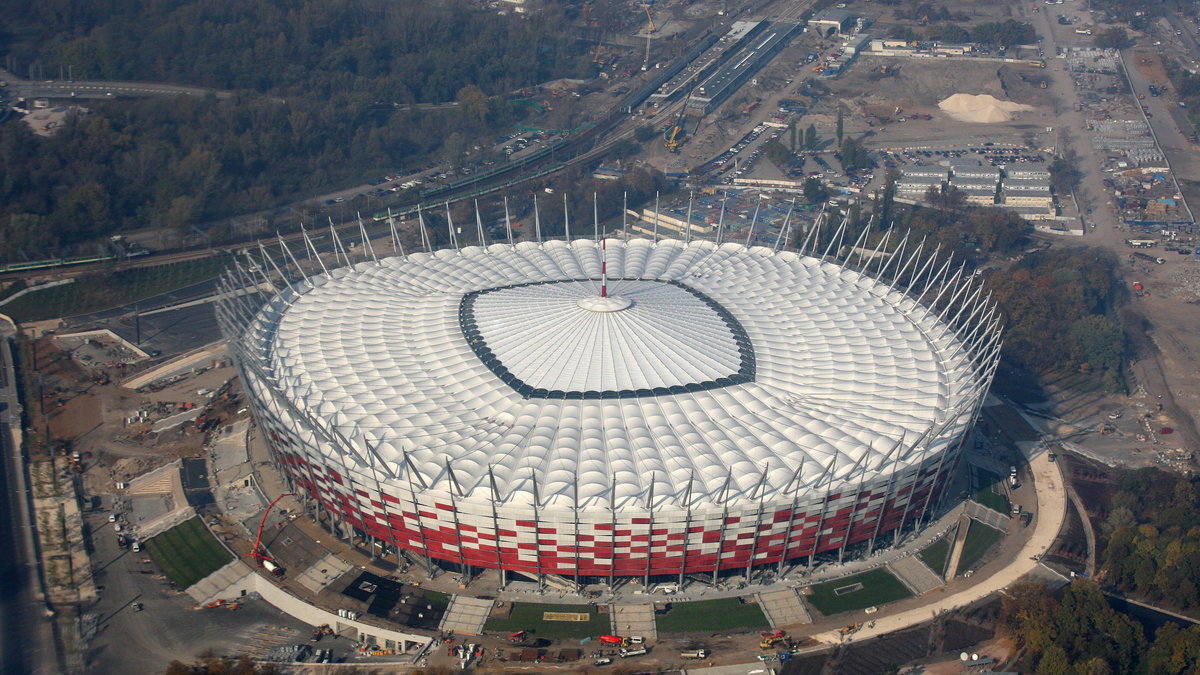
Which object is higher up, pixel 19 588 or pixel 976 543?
pixel 19 588

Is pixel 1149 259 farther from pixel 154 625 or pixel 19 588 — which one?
pixel 19 588

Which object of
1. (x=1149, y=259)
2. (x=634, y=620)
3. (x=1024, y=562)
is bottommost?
(x=1149, y=259)

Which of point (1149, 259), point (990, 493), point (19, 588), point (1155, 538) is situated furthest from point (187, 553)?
point (1149, 259)

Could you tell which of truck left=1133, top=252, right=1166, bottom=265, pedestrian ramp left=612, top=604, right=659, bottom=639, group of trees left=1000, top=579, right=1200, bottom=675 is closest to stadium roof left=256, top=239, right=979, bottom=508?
pedestrian ramp left=612, top=604, right=659, bottom=639

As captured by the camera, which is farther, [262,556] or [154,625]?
[262,556]

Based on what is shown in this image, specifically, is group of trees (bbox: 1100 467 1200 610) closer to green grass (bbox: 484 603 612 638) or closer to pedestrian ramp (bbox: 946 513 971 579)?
pedestrian ramp (bbox: 946 513 971 579)

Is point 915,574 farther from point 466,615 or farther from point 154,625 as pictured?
point 154,625

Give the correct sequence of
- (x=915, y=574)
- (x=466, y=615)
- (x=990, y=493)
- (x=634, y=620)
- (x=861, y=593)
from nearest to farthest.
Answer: (x=634, y=620) < (x=466, y=615) < (x=861, y=593) < (x=915, y=574) < (x=990, y=493)

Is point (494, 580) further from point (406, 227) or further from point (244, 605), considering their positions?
point (406, 227)

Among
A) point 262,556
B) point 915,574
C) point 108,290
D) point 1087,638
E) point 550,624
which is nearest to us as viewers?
point 1087,638
